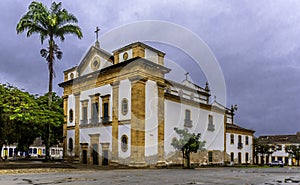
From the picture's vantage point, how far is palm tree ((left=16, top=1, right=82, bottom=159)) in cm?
2945

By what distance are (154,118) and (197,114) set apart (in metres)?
9.25

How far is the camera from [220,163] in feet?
136

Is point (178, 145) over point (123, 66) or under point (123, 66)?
under

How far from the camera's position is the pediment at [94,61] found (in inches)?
1269

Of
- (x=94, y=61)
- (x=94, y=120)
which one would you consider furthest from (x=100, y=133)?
(x=94, y=61)

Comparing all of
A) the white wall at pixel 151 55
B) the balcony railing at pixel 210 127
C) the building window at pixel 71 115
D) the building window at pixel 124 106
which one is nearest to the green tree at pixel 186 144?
the building window at pixel 124 106

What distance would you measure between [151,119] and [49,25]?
12.0 metres

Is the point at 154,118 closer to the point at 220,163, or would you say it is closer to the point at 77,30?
the point at 77,30

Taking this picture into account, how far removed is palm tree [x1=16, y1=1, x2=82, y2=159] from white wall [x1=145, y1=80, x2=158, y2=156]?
8.34 meters

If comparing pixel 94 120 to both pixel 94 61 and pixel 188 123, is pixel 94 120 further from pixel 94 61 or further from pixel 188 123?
pixel 188 123

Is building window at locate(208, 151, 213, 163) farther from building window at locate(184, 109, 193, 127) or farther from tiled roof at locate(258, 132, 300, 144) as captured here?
tiled roof at locate(258, 132, 300, 144)

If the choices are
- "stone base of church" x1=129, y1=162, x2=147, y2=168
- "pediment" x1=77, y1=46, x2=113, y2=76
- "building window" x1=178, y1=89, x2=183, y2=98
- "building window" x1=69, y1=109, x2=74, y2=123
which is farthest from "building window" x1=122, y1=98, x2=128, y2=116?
"building window" x1=178, y1=89, x2=183, y2=98

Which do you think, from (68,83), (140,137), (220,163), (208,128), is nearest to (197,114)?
(208,128)

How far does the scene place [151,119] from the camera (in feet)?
96.9
